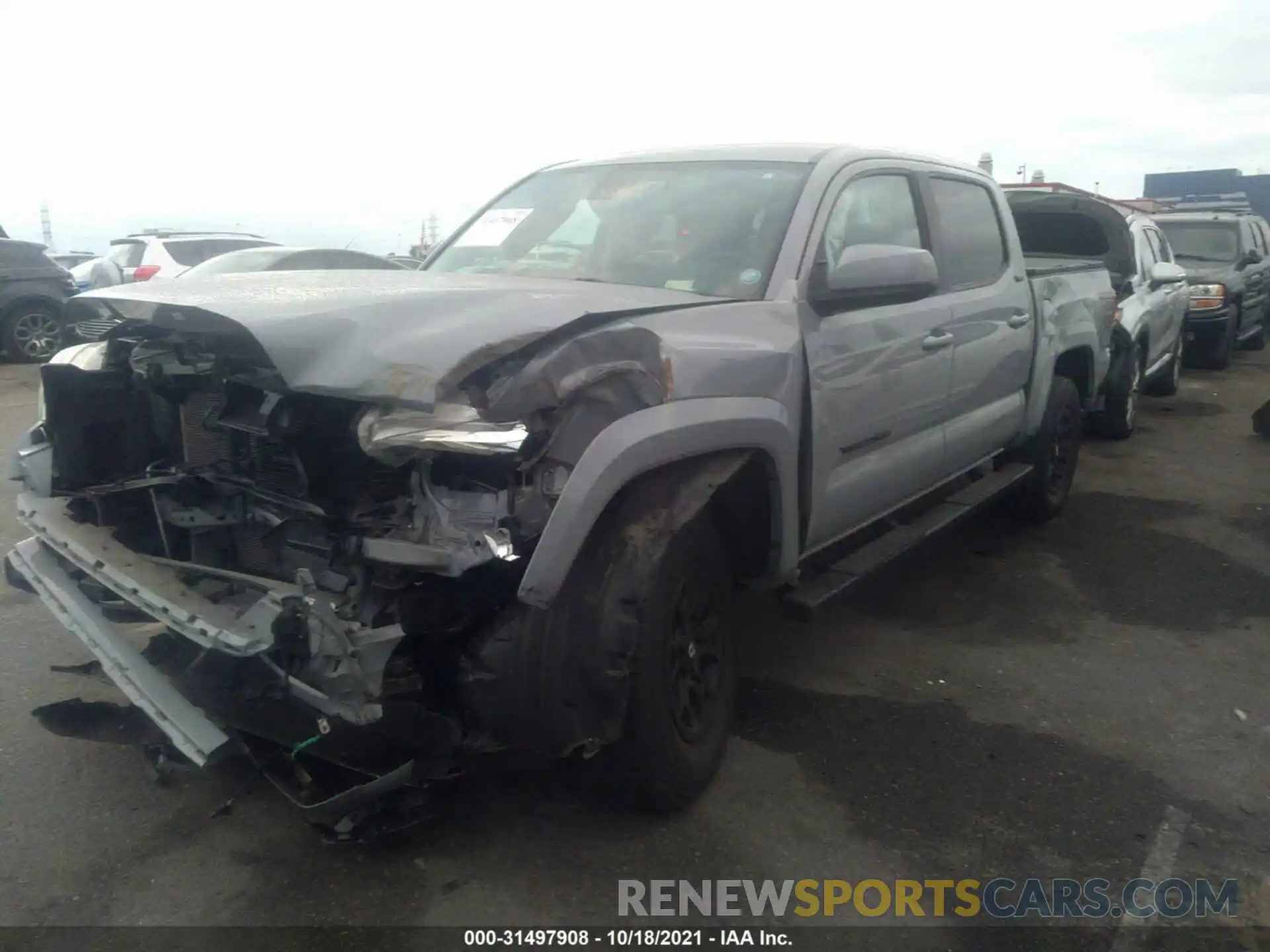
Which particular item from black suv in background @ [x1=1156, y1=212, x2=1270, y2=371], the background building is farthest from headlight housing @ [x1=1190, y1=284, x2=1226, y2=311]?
the background building

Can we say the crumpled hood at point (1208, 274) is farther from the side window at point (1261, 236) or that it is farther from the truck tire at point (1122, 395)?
the truck tire at point (1122, 395)

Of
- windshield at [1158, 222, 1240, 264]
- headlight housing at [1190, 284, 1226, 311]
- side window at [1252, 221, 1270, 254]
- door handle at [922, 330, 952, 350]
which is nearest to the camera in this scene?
door handle at [922, 330, 952, 350]

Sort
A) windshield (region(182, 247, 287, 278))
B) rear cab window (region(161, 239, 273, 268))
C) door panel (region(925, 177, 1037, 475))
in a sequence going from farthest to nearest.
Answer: rear cab window (region(161, 239, 273, 268)) → windshield (region(182, 247, 287, 278)) → door panel (region(925, 177, 1037, 475))

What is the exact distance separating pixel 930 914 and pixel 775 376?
1.59 metres

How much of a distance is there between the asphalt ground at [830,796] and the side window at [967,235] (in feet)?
5.15

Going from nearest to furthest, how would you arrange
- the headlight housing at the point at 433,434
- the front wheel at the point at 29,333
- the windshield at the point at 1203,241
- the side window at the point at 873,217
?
1. the headlight housing at the point at 433,434
2. the side window at the point at 873,217
3. the front wheel at the point at 29,333
4. the windshield at the point at 1203,241

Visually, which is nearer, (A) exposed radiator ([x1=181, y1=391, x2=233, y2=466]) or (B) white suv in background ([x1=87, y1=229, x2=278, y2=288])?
(A) exposed radiator ([x1=181, y1=391, x2=233, y2=466])

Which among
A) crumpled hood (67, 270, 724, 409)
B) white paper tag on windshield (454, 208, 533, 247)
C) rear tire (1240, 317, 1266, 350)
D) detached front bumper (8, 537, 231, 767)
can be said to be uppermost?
white paper tag on windshield (454, 208, 533, 247)

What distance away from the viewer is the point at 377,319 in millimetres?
2662

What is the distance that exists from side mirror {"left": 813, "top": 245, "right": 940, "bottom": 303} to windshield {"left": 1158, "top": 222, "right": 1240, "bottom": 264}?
1159cm

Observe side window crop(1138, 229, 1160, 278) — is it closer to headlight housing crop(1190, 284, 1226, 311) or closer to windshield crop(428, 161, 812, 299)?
headlight housing crop(1190, 284, 1226, 311)

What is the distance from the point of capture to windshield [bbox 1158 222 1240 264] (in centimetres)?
1327

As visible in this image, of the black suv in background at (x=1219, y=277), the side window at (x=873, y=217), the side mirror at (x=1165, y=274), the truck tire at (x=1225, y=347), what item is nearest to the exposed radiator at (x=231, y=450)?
the side window at (x=873, y=217)

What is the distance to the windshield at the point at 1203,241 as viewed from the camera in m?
13.3
